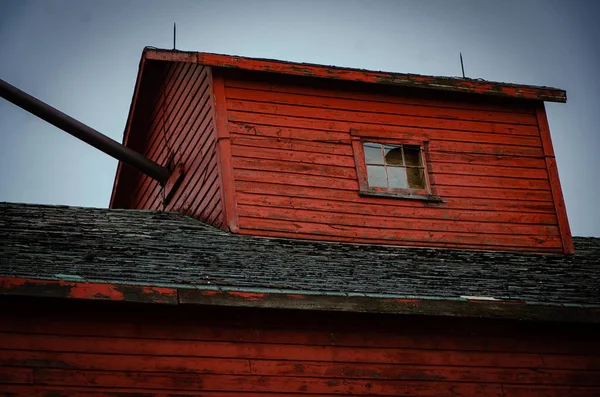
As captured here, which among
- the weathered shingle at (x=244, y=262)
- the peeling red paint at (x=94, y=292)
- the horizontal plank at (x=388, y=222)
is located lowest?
the peeling red paint at (x=94, y=292)

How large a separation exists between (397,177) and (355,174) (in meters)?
0.69

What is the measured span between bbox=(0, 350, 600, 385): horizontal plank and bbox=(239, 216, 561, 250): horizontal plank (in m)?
2.91

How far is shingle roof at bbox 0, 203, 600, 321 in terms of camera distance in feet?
32.7

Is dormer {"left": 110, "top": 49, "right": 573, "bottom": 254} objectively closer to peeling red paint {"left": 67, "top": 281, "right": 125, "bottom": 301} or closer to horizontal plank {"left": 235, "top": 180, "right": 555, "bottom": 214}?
horizontal plank {"left": 235, "top": 180, "right": 555, "bottom": 214}

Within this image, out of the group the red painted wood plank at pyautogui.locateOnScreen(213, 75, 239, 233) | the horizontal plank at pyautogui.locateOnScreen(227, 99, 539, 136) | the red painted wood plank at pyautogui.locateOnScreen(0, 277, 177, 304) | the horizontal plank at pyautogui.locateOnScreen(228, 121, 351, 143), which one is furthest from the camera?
the horizontal plank at pyautogui.locateOnScreen(227, 99, 539, 136)

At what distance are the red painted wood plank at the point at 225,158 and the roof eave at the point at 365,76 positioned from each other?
363 millimetres

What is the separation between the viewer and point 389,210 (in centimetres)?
1377

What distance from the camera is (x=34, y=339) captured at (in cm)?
956

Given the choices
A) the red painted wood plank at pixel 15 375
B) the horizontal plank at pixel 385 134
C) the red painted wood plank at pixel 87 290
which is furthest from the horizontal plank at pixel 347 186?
the red painted wood plank at pixel 15 375

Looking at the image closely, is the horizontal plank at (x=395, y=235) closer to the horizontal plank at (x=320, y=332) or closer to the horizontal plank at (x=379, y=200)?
the horizontal plank at (x=379, y=200)

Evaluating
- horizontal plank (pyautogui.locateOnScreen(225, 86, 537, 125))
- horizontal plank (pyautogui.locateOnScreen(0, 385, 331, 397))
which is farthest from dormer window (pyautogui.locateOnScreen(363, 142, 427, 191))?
horizontal plank (pyautogui.locateOnScreen(0, 385, 331, 397))

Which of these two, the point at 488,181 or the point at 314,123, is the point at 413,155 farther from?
the point at 314,123

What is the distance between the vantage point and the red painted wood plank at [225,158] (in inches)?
505

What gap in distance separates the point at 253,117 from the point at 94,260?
163 inches
